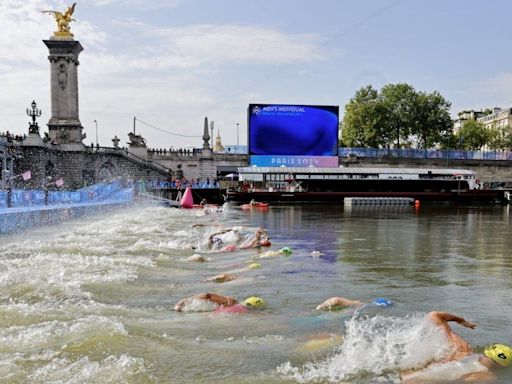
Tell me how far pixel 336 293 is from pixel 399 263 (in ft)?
18.6

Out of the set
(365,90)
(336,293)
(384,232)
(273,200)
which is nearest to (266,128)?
(273,200)

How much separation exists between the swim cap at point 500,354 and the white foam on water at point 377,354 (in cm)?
59

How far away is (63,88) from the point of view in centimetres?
6862

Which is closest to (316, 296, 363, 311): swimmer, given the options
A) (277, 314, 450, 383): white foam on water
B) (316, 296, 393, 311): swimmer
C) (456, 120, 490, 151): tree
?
(316, 296, 393, 311): swimmer

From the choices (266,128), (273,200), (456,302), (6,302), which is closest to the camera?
(6,302)

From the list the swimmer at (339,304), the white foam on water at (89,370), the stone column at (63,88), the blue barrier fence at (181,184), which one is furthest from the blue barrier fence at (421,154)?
the white foam on water at (89,370)

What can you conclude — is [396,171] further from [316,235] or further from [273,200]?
[316,235]

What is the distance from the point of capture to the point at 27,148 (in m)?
58.5

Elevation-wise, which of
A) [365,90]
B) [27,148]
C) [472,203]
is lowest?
[472,203]

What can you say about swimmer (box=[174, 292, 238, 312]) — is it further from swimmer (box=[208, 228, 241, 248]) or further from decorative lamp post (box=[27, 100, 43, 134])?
decorative lamp post (box=[27, 100, 43, 134])

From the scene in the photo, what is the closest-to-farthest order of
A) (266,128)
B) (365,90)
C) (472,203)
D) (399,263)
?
(399,263)
(472,203)
(266,128)
(365,90)

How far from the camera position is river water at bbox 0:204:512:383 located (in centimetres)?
775

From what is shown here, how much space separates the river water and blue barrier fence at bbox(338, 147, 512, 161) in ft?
233

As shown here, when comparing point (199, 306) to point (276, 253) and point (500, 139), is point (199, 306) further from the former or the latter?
point (500, 139)
